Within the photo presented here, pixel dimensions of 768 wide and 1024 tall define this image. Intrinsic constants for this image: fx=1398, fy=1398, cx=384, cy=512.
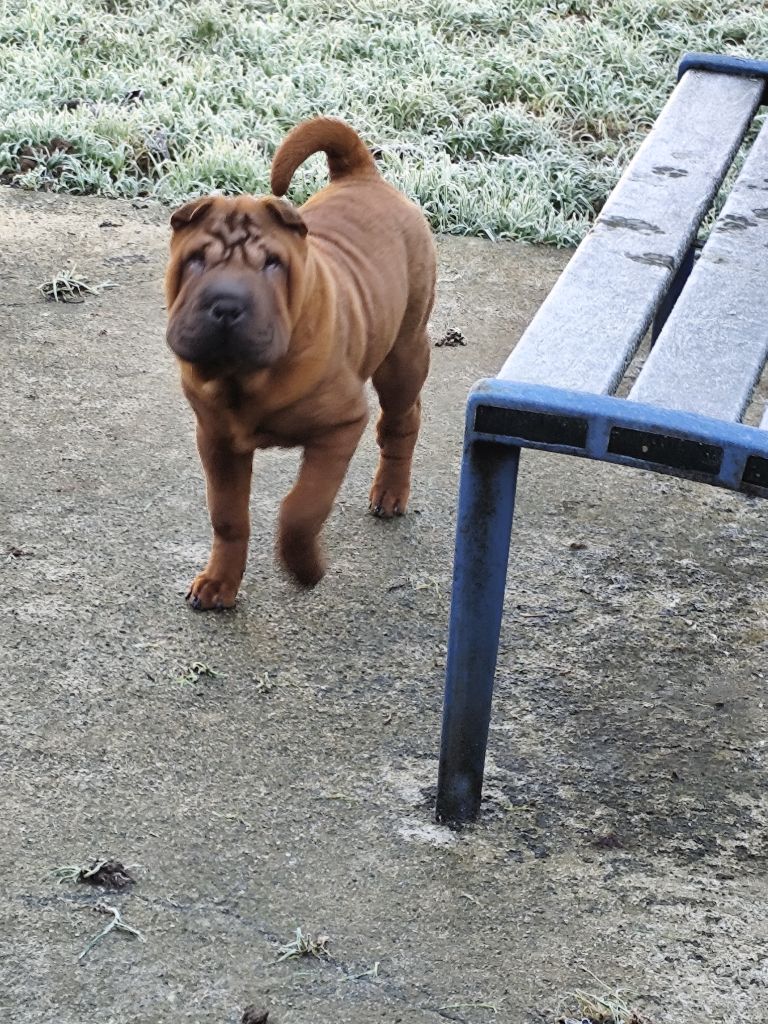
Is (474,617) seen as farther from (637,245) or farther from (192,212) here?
(637,245)

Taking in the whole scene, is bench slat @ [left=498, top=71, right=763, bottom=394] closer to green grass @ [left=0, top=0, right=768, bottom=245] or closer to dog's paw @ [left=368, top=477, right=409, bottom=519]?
dog's paw @ [left=368, top=477, right=409, bottom=519]

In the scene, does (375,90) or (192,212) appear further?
(375,90)

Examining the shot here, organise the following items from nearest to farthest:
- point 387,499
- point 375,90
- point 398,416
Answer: point 398,416, point 387,499, point 375,90

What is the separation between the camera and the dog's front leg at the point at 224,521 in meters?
3.12

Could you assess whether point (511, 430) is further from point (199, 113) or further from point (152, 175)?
point (199, 113)

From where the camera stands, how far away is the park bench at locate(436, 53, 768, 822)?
229 centimetres

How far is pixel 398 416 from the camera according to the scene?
12.1 feet

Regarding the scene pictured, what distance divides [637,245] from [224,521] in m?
1.14

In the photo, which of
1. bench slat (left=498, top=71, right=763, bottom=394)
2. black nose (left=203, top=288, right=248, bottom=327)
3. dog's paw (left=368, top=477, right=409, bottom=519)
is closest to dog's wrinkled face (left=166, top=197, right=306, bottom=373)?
black nose (left=203, top=288, right=248, bottom=327)

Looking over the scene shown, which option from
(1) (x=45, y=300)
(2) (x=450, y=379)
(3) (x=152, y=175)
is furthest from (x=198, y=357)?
(3) (x=152, y=175)

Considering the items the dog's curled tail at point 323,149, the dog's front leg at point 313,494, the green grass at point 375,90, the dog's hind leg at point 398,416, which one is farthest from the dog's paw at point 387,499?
the green grass at point 375,90

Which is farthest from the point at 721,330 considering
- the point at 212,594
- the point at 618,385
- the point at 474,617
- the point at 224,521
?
the point at 212,594

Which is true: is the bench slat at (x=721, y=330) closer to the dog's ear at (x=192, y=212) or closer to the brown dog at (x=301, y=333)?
the brown dog at (x=301, y=333)

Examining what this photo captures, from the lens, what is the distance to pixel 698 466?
2.28 metres
